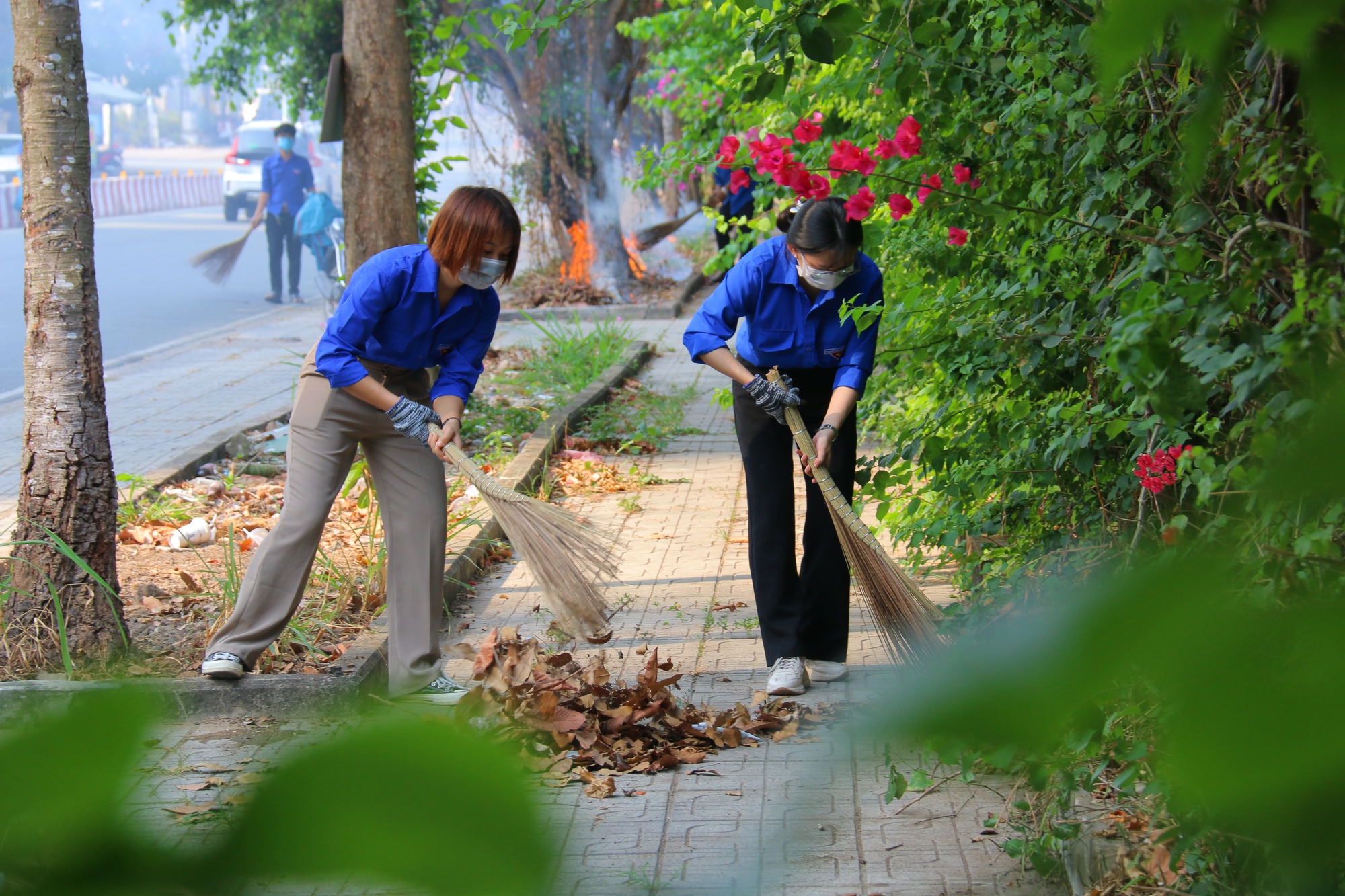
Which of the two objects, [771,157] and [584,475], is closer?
[771,157]

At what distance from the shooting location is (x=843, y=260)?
405 centimetres

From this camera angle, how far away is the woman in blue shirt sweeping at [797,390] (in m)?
4.11

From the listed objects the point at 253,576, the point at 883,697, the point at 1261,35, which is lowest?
the point at 253,576

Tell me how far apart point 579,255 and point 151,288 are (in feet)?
22.1

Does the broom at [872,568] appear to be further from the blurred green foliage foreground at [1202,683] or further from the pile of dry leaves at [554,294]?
the pile of dry leaves at [554,294]

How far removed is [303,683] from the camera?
4016 millimetres

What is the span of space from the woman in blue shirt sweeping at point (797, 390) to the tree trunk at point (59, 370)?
2.10m

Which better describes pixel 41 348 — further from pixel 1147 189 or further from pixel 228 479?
pixel 1147 189

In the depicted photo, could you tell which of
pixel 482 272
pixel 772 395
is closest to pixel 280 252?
pixel 482 272

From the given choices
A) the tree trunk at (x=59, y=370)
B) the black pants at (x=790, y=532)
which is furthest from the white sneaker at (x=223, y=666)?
the black pants at (x=790, y=532)

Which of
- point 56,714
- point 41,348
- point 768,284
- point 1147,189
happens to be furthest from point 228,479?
point 56,714

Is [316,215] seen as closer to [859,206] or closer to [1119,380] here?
[859,206]

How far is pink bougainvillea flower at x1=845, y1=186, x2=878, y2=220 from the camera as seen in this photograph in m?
3.99

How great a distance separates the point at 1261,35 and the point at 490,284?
3.89 metres
